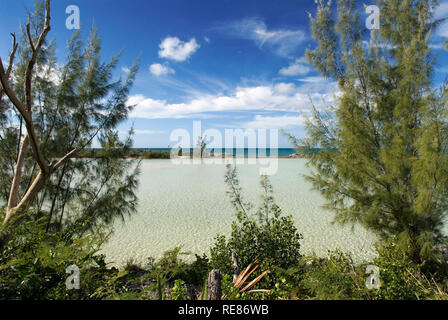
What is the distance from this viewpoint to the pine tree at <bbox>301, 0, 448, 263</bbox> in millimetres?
2877

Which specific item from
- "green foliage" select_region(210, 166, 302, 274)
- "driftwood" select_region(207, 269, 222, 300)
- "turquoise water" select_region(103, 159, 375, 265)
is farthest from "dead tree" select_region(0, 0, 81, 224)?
"green foliage" select_region(210, 166, 302, 274)

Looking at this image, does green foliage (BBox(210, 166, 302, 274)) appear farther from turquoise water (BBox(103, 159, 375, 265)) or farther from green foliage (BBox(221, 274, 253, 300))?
turquoise water (BBox(103, 159, 375, 265))

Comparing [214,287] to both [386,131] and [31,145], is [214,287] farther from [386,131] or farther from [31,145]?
[386,131]

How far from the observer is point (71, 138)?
3.94 meters

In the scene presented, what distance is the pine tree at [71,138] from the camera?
3650 mm

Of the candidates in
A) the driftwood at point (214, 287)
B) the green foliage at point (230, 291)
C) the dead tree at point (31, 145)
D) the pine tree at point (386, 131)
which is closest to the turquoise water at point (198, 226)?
the pine tree at point (386, 131)

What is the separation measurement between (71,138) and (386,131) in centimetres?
523

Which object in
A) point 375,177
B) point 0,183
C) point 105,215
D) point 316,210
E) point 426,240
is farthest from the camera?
point 316,210

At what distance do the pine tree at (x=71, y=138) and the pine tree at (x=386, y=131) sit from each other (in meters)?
3.54

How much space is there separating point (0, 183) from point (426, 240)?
6.49 m

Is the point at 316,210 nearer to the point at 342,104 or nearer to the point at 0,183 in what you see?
the point at 342,104

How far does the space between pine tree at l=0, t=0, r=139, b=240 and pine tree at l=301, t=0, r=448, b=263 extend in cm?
354

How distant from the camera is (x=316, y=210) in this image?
7.74 meters
